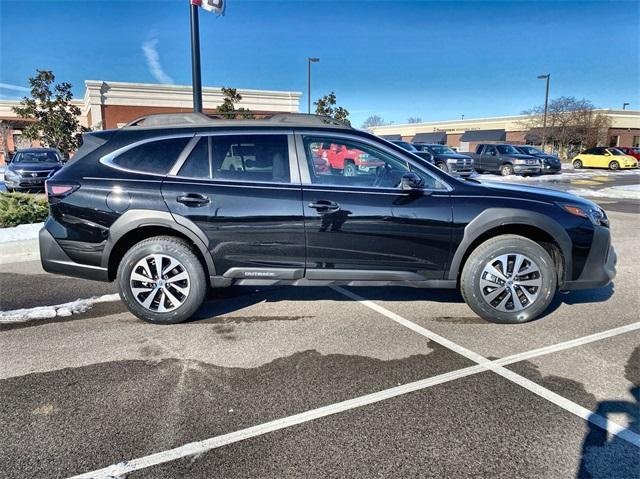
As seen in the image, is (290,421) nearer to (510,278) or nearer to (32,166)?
(510,278)

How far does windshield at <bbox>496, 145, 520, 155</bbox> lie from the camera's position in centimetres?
2423

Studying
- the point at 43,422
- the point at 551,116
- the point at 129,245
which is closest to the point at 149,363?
the point at 43,422

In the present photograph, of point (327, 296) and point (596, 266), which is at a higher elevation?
point (596, 266)

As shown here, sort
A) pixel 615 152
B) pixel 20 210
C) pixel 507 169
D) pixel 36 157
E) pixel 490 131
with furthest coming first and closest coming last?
pixel 490 131 < pixel 615 152 < pixel 507 169 < pixel 36 157 < pixel 20 210

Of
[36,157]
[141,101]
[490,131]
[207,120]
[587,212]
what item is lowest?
[587,212]

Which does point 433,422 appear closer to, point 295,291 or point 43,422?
point 43,422

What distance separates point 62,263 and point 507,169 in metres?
23.7

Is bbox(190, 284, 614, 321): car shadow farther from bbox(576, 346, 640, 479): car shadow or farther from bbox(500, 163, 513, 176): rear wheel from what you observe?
bbox(500, 163, 513, 176): rear wheel

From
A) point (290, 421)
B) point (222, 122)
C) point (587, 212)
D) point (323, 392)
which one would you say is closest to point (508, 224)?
point (587, 212)

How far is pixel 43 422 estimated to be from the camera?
2.68 m

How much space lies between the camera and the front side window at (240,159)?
13.5 feet

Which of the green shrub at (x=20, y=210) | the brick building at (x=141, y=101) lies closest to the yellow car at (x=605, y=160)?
the brick building at (x=141, y=101)

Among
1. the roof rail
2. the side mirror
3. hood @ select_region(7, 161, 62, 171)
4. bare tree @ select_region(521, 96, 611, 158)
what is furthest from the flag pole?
bare tree @ select_region(521, 96, 611, 158)

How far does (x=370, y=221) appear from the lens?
400 cm
